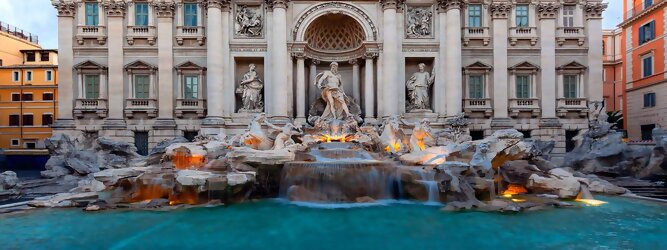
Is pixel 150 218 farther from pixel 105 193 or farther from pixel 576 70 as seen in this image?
pixel 576 70

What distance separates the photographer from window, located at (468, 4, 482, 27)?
74.0 feet

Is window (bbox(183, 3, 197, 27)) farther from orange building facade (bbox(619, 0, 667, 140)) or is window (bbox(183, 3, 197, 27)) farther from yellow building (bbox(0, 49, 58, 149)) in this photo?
orange building facade (bbox(619, 0, 667, 140))

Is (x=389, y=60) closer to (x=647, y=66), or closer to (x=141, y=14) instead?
(x=141, y=14)

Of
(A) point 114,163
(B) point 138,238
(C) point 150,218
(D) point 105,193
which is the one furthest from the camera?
(A) point 114,163

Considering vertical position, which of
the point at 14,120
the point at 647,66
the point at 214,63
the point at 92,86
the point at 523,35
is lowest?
the point at 14,120

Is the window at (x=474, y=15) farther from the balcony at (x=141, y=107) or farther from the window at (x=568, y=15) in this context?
the balcony at (x=141, y=107)

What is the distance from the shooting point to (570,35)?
74.0ft

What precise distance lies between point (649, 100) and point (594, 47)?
7.98m

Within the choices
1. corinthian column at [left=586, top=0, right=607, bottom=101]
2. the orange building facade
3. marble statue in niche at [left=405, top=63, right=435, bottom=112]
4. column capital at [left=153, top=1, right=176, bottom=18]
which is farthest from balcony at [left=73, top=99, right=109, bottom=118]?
the orange building facade

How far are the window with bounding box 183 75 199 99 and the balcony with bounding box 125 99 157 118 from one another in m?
1.79

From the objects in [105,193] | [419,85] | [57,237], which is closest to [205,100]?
[105,193]

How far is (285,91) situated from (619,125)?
2882 centimetres

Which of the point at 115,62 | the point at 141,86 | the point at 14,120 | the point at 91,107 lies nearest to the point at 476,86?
the point at 141,86

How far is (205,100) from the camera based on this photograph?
72.7 ft
